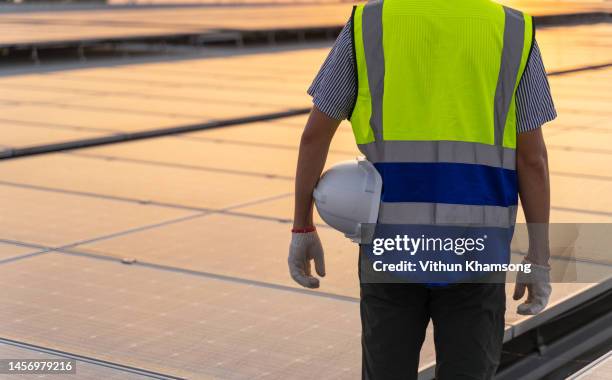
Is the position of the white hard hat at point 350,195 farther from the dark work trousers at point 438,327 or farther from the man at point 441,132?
the dark work trousers at point 438,327

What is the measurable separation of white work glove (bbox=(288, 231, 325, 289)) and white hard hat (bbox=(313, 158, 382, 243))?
4.6 inches

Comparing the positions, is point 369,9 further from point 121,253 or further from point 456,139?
point 121,253

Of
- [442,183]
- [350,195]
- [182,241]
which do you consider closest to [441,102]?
[442,183]

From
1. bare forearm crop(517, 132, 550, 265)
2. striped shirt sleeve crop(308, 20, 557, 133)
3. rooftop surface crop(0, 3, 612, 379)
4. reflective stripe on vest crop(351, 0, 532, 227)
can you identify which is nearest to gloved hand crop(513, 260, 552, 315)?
bare forearm crop(517, 132, 550, 265)

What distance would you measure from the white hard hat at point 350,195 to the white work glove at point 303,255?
0.12 meters

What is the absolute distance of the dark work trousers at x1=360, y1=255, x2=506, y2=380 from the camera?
275 cm

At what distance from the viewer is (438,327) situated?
110 inches

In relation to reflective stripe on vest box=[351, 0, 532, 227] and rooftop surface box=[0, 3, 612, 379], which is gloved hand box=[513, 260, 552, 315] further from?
rooftop surface box=[0, 3, 612, 379]

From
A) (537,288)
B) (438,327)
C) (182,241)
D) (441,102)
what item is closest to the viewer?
(441,102)

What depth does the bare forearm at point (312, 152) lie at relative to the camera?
2832 millimetres

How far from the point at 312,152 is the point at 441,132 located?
0.34 meters

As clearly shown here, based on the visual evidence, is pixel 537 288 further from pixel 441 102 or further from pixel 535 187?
pixel 441 102

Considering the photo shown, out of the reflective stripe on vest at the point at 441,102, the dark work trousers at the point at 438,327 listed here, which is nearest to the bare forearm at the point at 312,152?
the reflective stripe on vest at the point at 441,102

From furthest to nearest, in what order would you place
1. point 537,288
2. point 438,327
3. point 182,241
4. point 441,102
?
point 182,241 < point 537,288 < point 438,327 < point 441,102
